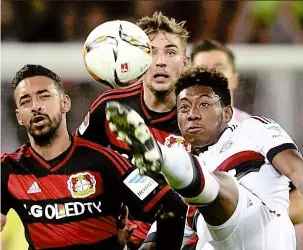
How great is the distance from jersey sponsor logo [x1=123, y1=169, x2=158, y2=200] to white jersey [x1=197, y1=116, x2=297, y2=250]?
0.74ft

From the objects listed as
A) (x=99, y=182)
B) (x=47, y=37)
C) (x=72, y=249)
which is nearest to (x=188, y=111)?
(x=99, y=182)

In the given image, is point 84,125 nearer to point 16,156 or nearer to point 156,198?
point 16,156

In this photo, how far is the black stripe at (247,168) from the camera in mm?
3539

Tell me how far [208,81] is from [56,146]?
2.06 feet

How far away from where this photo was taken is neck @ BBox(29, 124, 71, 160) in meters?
3.69

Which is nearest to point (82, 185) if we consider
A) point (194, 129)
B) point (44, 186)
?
point (44, 186)

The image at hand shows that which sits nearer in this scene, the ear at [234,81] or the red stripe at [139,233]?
the red stripe at [139,233]

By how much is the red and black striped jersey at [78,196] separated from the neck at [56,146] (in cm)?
2

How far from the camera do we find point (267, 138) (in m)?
3.52

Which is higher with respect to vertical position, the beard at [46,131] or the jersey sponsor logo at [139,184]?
the beard at [46,131]

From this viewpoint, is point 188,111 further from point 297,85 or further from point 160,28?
point 297,85

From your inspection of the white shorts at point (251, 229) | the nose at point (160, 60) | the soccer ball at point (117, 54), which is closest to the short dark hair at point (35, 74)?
the soccer ball at point (117, 54)

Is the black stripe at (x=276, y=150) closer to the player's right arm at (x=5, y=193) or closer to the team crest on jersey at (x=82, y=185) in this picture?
the team crest on jersey at (x=82, y=185)

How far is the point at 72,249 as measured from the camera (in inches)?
142
